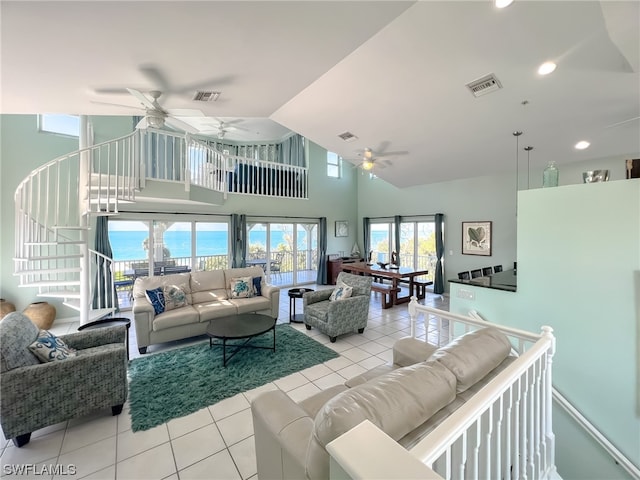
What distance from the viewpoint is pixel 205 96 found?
3.17 m

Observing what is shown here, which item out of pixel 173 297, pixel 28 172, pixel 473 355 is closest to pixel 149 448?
pixel 173 297

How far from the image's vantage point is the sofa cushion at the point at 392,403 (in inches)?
39.6

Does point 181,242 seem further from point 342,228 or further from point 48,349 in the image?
point 342,228

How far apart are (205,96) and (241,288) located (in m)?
2.92

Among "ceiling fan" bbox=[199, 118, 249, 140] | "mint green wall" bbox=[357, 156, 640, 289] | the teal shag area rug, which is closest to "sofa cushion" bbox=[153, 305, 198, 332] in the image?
the teal shag area rug

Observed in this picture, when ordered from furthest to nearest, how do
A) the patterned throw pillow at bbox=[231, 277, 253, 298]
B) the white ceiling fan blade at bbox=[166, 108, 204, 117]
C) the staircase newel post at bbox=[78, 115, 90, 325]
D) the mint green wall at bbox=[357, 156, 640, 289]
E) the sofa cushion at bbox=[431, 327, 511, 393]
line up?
the mint green wall at bbox=[357, 156, 640, 289] < the patterned throw pillow at bbox=[231, 277, 253, 298] < the staircase newel post at bbox=[78, 115, 90, 325] < the white ceiling fan blade at bbox=[166, 108, 204, 117] < the sofa cushion at bbox=[431, 327, 511, 393]

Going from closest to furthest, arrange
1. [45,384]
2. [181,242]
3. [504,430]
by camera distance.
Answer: [504,430] < [45,384] < [181,242]

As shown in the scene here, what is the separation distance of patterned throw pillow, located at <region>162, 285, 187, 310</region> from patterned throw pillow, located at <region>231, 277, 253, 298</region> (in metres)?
0.77

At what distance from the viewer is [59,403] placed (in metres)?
2.11

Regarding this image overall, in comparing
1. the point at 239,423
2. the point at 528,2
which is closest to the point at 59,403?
the point at 239,423

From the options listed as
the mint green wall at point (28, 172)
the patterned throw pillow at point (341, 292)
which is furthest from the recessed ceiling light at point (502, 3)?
the mint green wall at point (28, 172)

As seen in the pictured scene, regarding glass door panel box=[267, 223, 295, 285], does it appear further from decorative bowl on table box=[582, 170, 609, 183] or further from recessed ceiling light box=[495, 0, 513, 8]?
decorative bowl on table box=[582, 170, 609, 183]

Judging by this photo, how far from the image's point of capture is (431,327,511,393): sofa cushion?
1.40 metres

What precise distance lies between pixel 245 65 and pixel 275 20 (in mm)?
669
